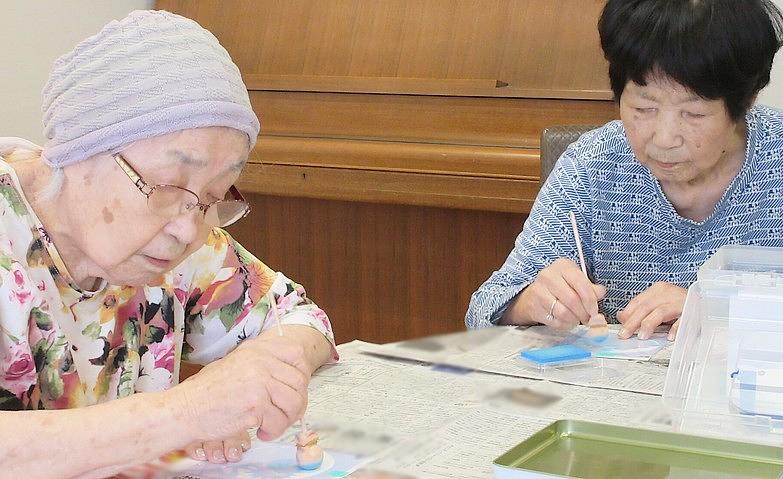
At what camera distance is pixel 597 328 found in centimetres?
155

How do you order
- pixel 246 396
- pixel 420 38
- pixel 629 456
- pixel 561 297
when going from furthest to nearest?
pixel 420 38 → pixel 561 297 → pixel 246 396 → pixel 629 456

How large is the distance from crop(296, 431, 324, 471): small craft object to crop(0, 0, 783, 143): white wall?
2519 millimetres

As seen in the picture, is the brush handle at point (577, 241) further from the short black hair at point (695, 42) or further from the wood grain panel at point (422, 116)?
the wood grain panel at point (422, 116)

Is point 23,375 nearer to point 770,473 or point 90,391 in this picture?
point 90,391

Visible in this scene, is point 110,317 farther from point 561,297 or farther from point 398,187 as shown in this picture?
point 398,187

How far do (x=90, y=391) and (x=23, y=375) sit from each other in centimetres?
12

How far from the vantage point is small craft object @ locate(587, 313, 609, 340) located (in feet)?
5.06

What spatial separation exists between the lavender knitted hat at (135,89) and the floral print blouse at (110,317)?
0.10 m

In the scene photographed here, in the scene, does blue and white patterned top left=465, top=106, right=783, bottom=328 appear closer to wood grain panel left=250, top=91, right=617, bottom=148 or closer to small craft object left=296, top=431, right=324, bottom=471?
small craft object left=296, top=431, right=324, bottom=471

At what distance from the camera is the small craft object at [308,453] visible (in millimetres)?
1028

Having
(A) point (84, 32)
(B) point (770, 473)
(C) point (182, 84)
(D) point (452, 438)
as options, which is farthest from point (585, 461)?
(A) point (84, 32)

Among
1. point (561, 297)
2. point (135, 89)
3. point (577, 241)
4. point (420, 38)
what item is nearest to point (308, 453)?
point (135, 89)

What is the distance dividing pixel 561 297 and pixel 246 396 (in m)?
0.66

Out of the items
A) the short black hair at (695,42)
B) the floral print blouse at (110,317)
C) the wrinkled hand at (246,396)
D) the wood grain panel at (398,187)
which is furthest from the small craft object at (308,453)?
the wood grain panel at (398,187)
